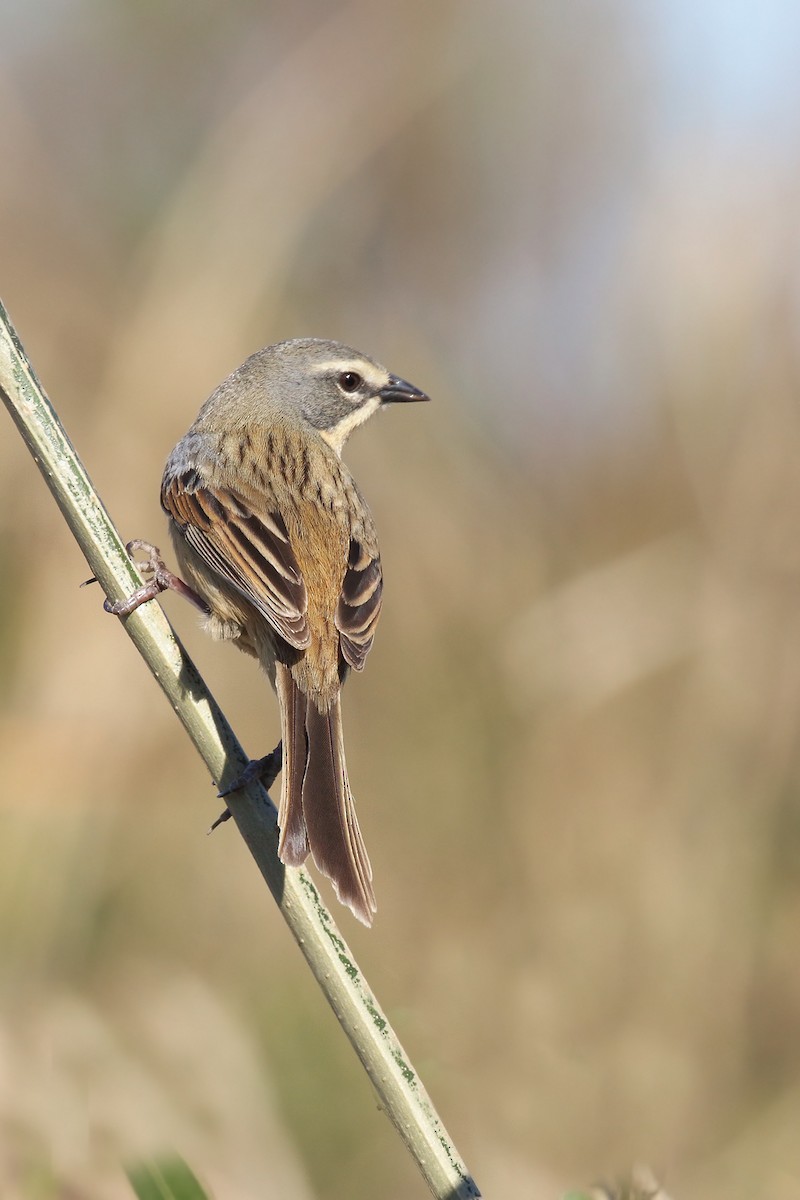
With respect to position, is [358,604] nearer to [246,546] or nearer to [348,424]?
[246,546]

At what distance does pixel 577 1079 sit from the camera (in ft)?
12.8

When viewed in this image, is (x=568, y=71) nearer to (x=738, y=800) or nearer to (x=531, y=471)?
(x=531, y=471)

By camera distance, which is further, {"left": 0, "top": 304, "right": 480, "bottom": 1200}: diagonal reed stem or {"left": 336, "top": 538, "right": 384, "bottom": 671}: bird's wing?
{"left": 336, "top": 538, "right": 384, "bottom": 671}: bird's wing

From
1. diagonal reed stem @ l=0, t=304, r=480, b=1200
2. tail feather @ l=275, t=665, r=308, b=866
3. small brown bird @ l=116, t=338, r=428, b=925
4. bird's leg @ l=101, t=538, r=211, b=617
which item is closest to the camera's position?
diagonal reed stem @ l=0, t=304, r=480, b=1200

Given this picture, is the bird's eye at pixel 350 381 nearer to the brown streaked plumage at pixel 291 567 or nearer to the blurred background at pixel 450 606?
the brown streaked plumage at pixel 291 567

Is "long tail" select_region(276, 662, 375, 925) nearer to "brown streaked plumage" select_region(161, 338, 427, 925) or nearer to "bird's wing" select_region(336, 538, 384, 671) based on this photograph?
"brown streaked plumage" select_region(161, 338, 427, 925)

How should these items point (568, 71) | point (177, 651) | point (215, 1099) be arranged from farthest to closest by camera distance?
point (568, 71) < point (215, 1099) < point (177, 651)

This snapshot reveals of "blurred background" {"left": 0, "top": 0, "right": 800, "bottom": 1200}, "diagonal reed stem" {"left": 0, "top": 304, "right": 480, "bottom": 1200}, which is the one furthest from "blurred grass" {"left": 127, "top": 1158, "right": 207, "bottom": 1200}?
"blurred background" {"left": 0, "top": 0, "right": 800, "bottom": 1200}

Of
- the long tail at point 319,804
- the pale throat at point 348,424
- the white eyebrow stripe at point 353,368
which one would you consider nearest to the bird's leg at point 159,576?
the long tail at point 319,804

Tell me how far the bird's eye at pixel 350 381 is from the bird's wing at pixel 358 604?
1.02 m

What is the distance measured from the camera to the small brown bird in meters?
2.48

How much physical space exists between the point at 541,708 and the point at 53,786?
198cm

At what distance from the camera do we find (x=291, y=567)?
10.1 ft

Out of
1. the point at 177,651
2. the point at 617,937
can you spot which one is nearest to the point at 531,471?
the point at 617,937
